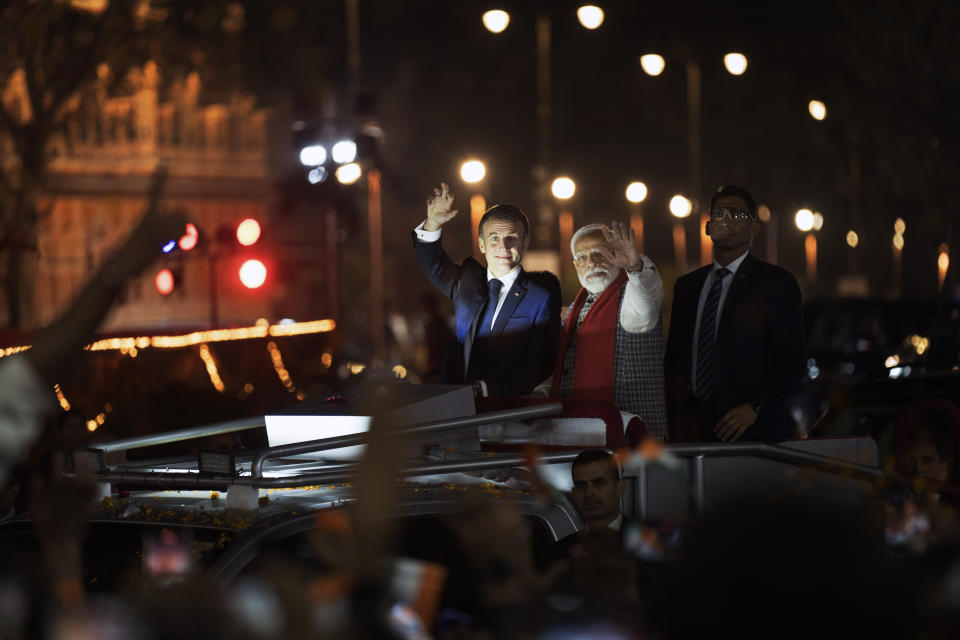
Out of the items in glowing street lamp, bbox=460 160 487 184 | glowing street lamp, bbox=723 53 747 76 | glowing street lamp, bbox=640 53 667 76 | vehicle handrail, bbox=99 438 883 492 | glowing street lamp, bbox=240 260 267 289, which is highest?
glowing street lamp, bbox=640 53 667 76

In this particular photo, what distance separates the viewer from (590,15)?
13844mm

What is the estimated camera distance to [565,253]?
56.5 metres

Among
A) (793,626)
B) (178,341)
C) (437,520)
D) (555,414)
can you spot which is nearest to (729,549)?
(793,626)

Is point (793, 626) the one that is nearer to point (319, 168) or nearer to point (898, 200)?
point (319, 168)

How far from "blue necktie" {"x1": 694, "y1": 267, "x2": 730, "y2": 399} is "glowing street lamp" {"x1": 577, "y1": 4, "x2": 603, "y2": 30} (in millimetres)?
8500

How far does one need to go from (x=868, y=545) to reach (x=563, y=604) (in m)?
0.68

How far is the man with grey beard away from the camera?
540cm

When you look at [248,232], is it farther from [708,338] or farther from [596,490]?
[596,490]

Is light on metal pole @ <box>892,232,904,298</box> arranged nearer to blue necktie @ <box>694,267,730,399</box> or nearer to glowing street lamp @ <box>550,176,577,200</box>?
glowing street lamp @ <box>550,176,577,200</box>

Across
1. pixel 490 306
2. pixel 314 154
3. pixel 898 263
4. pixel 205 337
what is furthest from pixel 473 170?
pixel 898 263

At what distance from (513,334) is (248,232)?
11.5 meters

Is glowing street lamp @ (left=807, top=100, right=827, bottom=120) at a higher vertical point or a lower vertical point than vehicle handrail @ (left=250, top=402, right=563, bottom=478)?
higher

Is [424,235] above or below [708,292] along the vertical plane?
above

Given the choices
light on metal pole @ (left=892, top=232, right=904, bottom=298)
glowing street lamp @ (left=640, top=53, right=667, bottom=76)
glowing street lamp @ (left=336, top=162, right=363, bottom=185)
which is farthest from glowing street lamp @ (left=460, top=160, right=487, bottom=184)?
light on metal pole @ (left=892, top=232, right=904, bottom=298)
